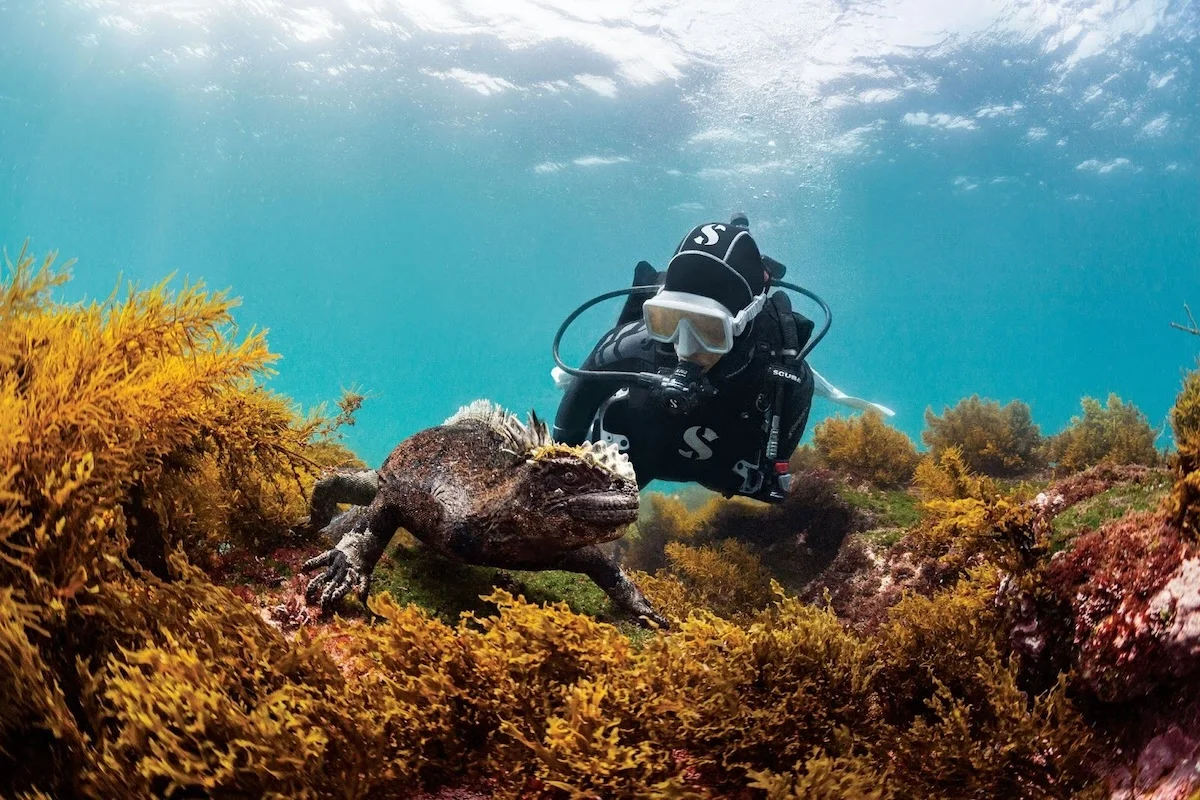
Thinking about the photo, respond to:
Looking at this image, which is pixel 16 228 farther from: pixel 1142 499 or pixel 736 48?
pixel 1142 499

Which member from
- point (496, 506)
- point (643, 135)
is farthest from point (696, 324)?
point (643, 135)

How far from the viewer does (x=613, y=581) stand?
438 cm

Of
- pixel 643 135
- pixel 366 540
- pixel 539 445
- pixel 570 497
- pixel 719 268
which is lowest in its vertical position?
pixel 366 540

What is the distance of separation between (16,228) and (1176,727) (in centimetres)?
12948

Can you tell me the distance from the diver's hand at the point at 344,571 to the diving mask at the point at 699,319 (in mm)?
3918

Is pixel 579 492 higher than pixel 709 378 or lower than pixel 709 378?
lower

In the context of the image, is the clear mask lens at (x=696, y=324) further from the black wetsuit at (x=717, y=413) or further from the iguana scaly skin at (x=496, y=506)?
the iguana scaly skin at (x=496, y=506)

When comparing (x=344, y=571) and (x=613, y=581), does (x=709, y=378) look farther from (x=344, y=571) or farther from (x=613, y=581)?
(x=344, y=571)

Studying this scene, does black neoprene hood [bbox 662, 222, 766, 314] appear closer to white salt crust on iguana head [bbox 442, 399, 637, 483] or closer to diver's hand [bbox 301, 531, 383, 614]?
white salt crust on iguana head [bbox 442, 399, 637, 483]

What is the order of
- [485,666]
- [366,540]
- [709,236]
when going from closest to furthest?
1. [485,666]
2. [366,540]
3. [709,236]

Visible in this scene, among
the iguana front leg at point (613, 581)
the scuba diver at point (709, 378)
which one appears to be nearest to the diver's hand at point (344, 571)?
the iguana front leg at point (613, 581)

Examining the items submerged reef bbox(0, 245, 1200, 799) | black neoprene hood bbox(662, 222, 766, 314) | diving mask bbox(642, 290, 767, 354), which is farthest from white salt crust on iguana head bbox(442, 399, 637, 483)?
black neoprene hood bbox(662, 222, 766, 314)

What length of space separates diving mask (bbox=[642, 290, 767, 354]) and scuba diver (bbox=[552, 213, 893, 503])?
0.01 metres

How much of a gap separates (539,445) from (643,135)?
3396cm
